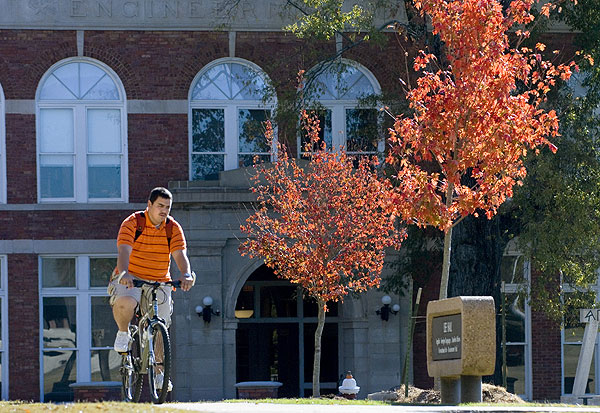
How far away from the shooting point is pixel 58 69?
24.9 metres

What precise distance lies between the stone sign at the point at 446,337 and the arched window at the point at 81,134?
11.3 metres

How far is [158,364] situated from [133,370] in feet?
1.51

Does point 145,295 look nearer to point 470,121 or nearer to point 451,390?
point 451,390

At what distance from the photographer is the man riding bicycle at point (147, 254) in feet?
36.3

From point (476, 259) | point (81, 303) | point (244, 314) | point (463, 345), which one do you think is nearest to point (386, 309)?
point (476, 259)

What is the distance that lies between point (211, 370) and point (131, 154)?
14.6 feet

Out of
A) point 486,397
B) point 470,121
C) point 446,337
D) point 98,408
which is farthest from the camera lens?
point 486,397

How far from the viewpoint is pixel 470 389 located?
14.1m

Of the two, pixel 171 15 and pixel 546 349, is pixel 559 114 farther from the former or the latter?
pixel 171 15

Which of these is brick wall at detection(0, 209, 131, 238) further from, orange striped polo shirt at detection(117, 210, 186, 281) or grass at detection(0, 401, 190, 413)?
grass at detection(0, 401, 190, 413)

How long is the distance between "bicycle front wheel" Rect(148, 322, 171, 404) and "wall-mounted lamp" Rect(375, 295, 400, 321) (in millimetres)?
13743

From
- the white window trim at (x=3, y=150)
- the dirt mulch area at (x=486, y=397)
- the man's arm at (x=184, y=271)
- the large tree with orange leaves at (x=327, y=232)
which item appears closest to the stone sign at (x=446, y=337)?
the dirt mulch area at (x=486, y=397)

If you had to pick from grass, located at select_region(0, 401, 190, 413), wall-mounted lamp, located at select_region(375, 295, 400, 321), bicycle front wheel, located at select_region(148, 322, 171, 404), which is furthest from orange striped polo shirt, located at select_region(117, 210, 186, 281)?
wall-mounted lamp, located at select_region(375, 295, 400, 321)

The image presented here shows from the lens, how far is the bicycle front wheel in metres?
10.9
